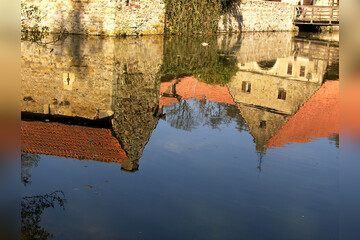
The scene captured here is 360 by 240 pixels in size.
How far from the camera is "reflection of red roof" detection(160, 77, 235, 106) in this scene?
42.2 ft

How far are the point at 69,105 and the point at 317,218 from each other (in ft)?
21.2

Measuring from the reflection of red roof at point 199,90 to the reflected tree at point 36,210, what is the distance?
6.97 metres

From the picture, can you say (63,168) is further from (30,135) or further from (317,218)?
(317,218)

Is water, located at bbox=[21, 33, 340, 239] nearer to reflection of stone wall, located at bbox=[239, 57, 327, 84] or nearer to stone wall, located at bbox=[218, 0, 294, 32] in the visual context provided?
reflection of stone wall, located at bbox=[239, 57, 327, 84]

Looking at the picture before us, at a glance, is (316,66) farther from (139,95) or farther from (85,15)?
Answer: (85,15)

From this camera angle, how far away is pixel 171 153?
7848 millimetres

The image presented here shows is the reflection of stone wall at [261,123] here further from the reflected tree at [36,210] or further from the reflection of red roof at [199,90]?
the reflected tree at [36,210]

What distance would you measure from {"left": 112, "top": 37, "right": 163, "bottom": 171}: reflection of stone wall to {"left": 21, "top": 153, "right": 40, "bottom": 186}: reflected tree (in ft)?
4.34

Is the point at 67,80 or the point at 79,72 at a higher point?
the point at 79,72

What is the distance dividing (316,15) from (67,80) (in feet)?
132

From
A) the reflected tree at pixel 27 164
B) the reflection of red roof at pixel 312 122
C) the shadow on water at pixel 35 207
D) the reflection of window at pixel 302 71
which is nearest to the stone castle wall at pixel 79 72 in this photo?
the reflected tree at pixel 27 164

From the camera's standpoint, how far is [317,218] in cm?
548

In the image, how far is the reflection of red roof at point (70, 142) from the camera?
7410mm
